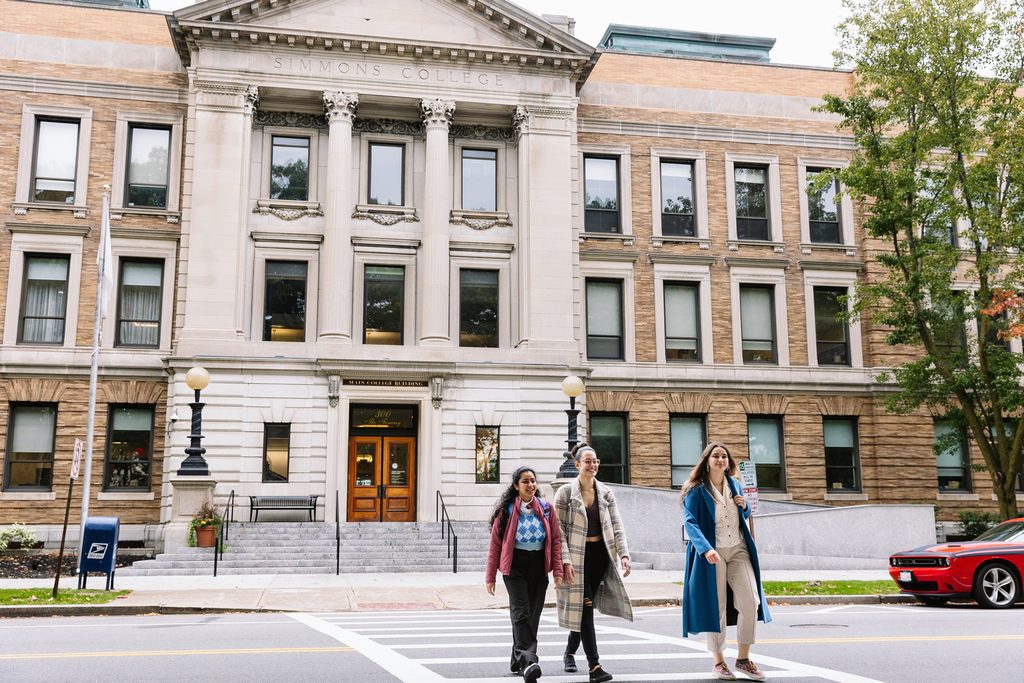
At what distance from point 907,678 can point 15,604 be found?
12.9 m

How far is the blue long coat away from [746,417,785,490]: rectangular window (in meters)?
22.8

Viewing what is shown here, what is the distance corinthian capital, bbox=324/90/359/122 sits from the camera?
28.4m

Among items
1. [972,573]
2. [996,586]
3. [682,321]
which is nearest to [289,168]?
[682,321]

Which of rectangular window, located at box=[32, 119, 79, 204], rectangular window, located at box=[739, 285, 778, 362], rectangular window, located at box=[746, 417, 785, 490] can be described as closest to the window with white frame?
rectangular window, located at box=[739, 285, 778, 362]

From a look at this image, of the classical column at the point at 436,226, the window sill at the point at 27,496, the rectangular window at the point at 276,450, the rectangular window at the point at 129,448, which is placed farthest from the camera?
the classical column at the point at 436,226

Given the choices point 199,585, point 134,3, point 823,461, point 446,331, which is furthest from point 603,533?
point 134,3

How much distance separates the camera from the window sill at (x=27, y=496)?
26547 mm

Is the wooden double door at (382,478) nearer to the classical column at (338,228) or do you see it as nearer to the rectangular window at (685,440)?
the classical column at (338,228)

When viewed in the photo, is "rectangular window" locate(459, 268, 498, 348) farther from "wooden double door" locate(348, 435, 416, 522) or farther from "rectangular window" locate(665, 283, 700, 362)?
"rectangular window" locate(665, 283, 700, 362)

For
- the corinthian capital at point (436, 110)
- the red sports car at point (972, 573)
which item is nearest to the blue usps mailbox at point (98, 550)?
the red sports car at point (972, 573)

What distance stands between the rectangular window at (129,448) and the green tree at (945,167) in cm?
2103

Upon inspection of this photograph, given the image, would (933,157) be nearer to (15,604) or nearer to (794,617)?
(794,617)

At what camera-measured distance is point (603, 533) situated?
8438mm

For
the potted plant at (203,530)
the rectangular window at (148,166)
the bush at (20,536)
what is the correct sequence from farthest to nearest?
1. the rectangular window at (148,166)
2. the bush at (20,536)
3. the potted plant at (203,530)
